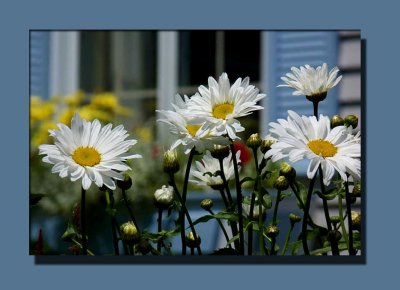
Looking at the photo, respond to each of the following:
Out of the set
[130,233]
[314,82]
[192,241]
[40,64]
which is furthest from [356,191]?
[40,64]

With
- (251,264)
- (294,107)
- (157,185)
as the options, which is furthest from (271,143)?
(157,185)

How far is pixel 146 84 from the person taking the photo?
15.2ft

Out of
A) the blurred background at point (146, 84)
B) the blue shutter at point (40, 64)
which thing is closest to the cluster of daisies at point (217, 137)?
the blurred background at point (146, 84)

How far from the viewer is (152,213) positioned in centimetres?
381

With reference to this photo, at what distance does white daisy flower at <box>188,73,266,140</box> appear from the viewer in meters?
1.77

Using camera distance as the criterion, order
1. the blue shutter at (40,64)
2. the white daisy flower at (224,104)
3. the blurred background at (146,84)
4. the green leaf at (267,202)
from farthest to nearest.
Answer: the blue shutter at (40,64)
the blurred background at (146,84)
the green leaf at (267,202)
the white daisy flower at (224,104)

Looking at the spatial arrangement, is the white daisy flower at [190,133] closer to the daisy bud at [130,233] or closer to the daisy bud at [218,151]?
the daisy bud at [218,151]

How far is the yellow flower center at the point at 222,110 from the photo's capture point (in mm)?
1803

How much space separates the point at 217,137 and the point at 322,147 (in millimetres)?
208

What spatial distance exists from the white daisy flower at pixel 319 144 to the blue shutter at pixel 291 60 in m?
1.83

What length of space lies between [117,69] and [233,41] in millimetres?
671

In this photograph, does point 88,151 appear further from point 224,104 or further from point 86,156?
point 224,104

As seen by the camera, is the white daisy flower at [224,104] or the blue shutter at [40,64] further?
the blue shutter at [40,64]

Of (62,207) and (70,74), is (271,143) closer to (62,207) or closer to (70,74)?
(62,207)
